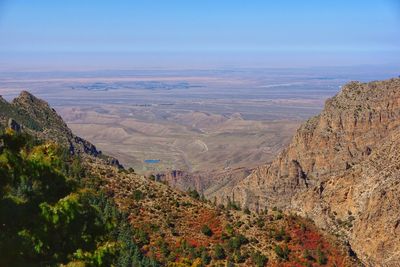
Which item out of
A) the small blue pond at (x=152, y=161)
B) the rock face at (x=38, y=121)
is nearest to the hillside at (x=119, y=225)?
the rock face at (x=38, y=121)

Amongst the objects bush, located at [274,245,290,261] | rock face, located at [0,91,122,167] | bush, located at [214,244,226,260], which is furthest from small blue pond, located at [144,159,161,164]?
bush, located at [214,244,226,260]

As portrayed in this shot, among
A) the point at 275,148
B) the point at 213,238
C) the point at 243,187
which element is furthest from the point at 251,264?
the point at 275,148

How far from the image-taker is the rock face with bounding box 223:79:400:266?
4497 centimetres

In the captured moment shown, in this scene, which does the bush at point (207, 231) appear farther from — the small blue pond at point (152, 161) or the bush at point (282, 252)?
the small blue pond at point (152, 161)

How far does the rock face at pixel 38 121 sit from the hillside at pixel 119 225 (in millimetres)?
23888

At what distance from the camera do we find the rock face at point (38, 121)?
217 feet

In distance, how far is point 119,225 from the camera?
100 ft

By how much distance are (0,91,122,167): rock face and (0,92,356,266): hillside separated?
2389cm

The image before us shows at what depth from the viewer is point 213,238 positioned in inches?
1319

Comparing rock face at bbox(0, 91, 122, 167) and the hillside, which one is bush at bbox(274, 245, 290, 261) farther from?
rock face at bbox(0, 91, 122, 167)

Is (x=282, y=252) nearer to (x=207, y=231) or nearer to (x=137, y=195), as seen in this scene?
(x=207, y=231)

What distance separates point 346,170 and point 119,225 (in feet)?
98.1

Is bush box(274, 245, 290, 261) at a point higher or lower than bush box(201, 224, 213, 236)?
lower

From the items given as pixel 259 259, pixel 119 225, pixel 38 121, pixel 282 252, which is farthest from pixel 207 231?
pixel 38 121
